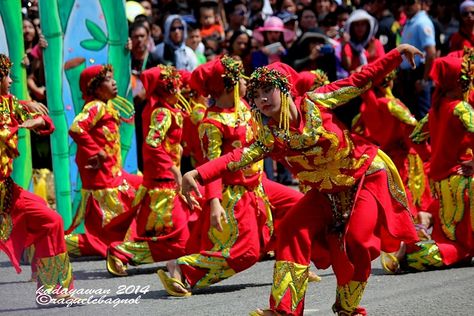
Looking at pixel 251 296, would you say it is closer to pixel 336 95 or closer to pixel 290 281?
pixel 290 281

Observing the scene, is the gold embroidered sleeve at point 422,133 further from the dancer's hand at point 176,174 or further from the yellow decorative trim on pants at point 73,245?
the yellow decorative trim on pants at point 73,245

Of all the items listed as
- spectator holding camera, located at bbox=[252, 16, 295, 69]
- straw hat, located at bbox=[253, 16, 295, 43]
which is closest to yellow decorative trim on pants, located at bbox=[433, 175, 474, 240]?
spectator holding camera, located at bbox=[252, 16, 295, 69]

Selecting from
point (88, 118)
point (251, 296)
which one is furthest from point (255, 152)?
point (88, 118)

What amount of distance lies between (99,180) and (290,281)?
4211 millimetres

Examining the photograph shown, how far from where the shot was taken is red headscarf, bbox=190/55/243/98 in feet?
26.5

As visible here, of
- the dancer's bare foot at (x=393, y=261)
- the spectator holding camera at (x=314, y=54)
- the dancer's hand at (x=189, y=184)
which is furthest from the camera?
the spectator holding camera at (x=314, y=54)

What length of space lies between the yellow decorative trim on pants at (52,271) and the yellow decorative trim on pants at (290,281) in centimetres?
201

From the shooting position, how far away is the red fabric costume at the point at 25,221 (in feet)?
24.3

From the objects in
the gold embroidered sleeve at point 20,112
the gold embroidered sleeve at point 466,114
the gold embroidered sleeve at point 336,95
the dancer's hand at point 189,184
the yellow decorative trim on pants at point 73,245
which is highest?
the gold embroidered sleeve at point 336,95

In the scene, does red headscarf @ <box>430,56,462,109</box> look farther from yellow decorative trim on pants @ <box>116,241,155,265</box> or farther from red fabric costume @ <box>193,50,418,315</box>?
yellow decorative trim on pants @ <box>116,241,155,265</box>

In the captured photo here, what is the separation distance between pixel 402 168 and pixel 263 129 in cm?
479

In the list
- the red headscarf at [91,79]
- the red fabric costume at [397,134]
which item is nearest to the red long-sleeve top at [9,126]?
the red headscarf at [91,79]

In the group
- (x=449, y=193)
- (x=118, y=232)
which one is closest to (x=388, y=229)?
(x=449, y=193)

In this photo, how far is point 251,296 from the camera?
7637mm
